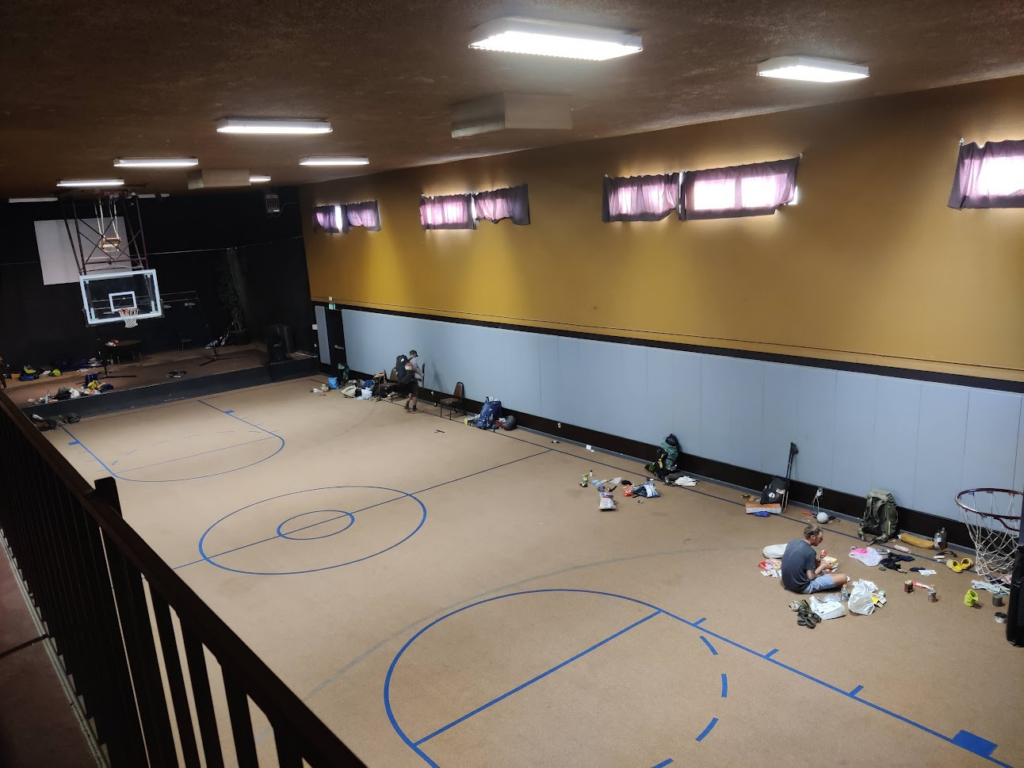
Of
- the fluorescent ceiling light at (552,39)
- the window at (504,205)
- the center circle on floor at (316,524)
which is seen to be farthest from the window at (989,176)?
the center circle on floor at (316,524)

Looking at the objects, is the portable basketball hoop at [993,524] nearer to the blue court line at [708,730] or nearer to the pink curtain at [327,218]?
the blue court line at [708,730]

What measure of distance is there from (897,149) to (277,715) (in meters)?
7.07

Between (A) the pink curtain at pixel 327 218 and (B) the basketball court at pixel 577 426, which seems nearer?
(B) the basketball court at pixel 577 426

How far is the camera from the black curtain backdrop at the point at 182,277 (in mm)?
14508

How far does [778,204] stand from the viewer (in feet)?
24.0

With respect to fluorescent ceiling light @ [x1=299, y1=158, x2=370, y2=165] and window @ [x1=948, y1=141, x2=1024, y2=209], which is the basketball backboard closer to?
fluorescent ceiling light @ [x1=299, y1=158, x2=370, y2=165]

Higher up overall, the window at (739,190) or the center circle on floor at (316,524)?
the window at (739,190)

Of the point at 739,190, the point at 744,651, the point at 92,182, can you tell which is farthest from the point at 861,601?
the point at 92,182

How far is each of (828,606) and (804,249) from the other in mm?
3484

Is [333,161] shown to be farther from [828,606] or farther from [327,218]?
[828,606]

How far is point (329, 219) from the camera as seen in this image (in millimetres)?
14406

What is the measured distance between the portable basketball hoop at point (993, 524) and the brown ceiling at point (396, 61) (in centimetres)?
338

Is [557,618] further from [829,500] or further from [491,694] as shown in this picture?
[829,500]

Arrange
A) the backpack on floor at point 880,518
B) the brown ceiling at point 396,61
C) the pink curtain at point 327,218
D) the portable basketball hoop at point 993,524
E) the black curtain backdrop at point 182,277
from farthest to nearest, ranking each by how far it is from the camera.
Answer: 1. the black curtain backdrop at point 182,277
2. the pink curtain at point 327,218
3. the backpack on floor at point 880,518
4. the portable basketball hoop at point 993,524
5. the brown ceiling at point 396,61
